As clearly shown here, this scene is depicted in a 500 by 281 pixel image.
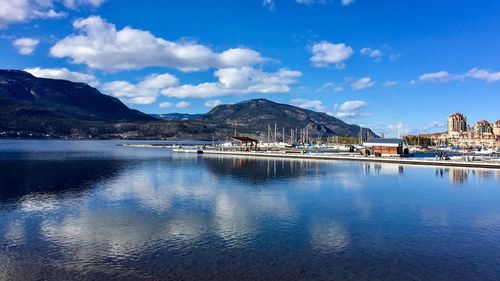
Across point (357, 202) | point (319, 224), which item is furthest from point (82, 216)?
point (357, 202)

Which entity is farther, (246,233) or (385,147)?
(385,147)

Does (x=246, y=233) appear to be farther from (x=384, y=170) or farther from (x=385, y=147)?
(x=385, y=147)

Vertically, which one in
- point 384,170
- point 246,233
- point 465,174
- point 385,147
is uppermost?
point 385,147

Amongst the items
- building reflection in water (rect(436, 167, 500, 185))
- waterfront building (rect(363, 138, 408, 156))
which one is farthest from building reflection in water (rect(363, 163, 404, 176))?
waterfront building (rect(363, 138, 408, 156))

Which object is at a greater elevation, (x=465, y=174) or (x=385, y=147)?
(x=385, y=147)

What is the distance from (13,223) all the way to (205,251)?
15.6 meters

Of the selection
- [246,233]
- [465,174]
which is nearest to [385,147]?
[465,174]

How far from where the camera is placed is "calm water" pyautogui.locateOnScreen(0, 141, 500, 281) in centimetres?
1947

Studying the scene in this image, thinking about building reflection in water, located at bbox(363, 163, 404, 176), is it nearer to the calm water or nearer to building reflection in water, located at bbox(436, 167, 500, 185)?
building reflection in water, located at bbox(436, 167, 500, 185)

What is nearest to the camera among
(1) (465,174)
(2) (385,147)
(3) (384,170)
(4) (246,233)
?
(4) (246,233)

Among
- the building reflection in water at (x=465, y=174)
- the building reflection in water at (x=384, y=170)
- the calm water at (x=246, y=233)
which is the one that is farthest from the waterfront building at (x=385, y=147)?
the calm water at (x=246, y=233)

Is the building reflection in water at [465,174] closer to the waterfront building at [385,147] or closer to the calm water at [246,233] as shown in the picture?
the calm water at [246,233]

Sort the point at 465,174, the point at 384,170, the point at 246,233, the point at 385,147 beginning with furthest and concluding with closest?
the point at 385,147
the point at 384,170
the point at 465,174
the point at 246,233

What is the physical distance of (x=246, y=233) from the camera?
2623 cm
